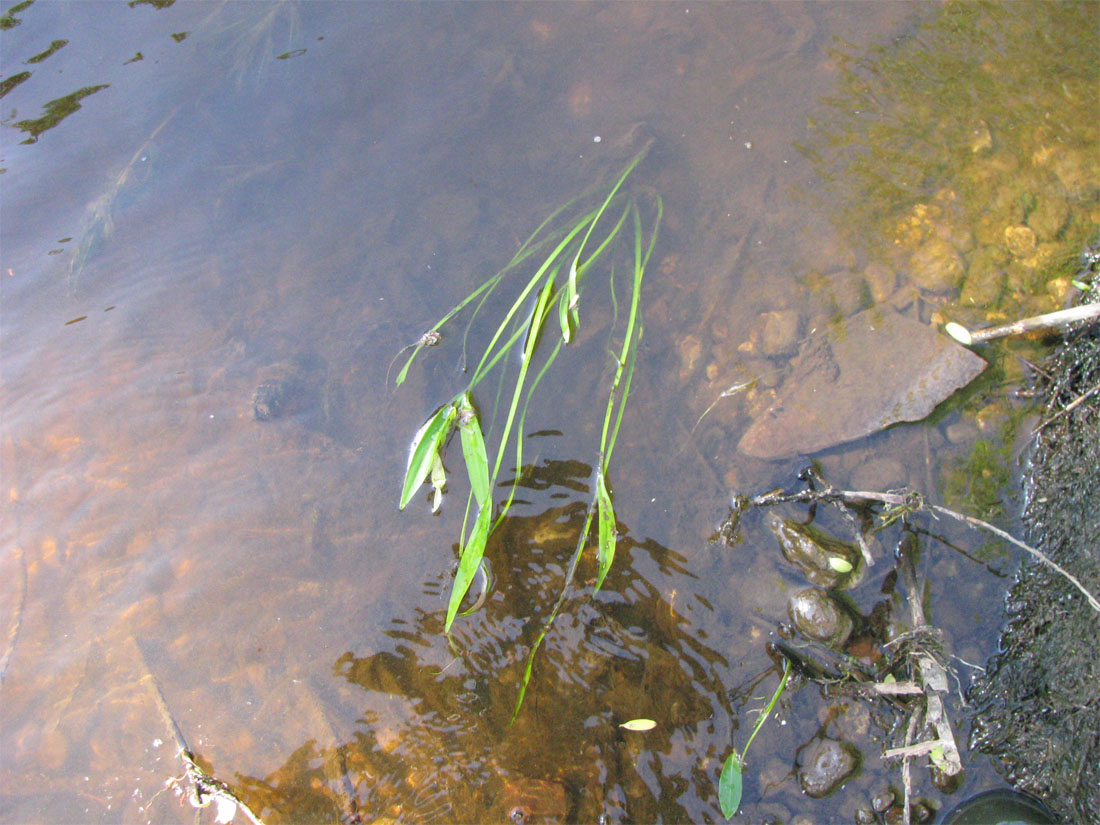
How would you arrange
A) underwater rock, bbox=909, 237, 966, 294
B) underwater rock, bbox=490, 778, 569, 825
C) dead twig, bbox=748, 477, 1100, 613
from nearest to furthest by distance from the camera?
dead twig, bbox=748, 477, 1100, 613 → underwater rock, bbox=490, 778, 569, 825 → underwater rock, bbox=909, 237, 966, 294

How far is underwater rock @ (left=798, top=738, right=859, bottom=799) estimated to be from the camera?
2.42 metres

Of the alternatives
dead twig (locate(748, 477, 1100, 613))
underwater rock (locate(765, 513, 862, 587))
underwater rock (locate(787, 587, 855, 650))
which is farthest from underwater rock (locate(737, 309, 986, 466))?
underwater rock (locate(787, 587, 855, 650))

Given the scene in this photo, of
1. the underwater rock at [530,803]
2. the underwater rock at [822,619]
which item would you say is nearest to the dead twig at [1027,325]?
the underwater rock at [822,619]

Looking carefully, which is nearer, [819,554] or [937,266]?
[819,554]

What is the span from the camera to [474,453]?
2520 mm

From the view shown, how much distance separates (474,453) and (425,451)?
24 centimetres

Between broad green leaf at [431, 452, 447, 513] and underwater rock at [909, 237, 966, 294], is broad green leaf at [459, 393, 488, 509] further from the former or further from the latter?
underwater rock at [909, 237, 966, 294]

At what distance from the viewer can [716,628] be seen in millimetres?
2607

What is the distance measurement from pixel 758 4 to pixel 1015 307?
2137 mm

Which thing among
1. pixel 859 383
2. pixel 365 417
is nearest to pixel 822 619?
pixel 859 383

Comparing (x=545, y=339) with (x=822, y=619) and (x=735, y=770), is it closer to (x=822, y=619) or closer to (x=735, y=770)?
(x=822, y=619)

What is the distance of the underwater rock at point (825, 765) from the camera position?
95.2 inches

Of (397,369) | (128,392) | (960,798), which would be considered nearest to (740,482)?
(960,798)

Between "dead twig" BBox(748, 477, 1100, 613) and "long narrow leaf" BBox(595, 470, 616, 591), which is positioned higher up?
"long narrow leaf" BBox(595, 470, 616, 591)
